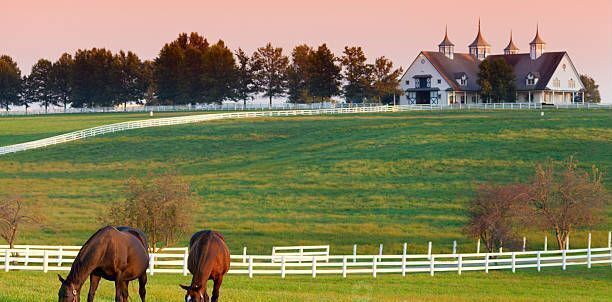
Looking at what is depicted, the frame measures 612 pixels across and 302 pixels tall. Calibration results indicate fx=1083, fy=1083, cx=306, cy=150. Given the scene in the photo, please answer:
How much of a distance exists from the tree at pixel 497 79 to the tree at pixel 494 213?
274ft

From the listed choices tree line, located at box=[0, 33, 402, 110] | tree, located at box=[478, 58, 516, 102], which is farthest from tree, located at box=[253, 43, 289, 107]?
tree, located at box=[478, 58, 516, 102]

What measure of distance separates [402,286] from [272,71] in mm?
119171

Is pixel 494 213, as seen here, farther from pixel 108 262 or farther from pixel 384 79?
pixel 384 79

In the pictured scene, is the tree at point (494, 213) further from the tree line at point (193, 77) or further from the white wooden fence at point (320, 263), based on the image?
the tree line at point (193, 77)

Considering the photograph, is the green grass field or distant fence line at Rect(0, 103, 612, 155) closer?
the green grass field

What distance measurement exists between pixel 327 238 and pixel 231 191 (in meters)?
14.2

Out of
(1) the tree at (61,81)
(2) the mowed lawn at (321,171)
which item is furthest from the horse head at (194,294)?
(1) the tree at (61,81)

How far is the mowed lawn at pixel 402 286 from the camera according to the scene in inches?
974

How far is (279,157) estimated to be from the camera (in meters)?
75.1

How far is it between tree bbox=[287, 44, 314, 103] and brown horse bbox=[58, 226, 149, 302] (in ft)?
412

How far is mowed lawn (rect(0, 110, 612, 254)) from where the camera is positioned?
4884cm

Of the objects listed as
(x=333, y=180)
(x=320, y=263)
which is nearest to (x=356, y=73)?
(x=333, y=180)

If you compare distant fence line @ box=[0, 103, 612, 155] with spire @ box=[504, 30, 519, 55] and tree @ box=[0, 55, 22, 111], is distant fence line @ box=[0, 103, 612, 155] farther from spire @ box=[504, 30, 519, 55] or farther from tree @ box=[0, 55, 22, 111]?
tree @ box=[0, 55, 22, 111]

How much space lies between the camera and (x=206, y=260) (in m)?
18.7
